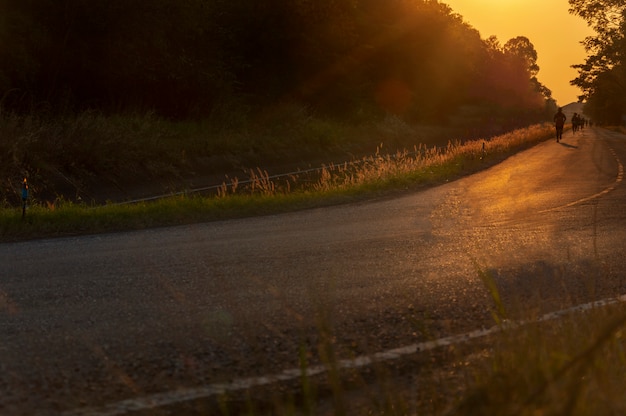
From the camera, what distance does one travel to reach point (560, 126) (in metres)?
57.4

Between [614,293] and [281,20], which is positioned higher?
[281,20]

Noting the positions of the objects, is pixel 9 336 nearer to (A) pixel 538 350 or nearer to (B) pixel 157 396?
(B) pixel 157 396

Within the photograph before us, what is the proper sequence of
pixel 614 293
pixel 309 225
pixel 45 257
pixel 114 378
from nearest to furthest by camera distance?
pixel 114 378 → pixel 614 293 → pixel 45 257 → pixel 309 225

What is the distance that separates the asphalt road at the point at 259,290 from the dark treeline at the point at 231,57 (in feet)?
49.1

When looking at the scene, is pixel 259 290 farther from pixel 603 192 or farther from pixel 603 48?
pixel 603 48

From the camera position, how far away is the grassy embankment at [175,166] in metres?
15.8

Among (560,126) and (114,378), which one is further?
(560,126)

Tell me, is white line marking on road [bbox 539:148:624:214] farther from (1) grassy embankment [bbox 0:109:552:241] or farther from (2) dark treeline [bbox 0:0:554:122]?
(2) dark treeline [bbox 0:0:554:122]

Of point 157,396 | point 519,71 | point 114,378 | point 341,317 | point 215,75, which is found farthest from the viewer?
point 519,71

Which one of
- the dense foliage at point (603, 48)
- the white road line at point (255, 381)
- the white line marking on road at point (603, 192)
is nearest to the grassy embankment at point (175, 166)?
the white line marking on road at point (603, 192)

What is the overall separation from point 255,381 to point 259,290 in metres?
2.80

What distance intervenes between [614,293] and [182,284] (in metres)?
3.98

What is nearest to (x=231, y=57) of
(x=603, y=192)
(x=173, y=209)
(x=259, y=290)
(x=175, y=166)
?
(x=175, y=166)

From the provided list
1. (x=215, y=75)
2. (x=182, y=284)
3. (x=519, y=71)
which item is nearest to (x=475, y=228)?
(x=182, y=284)
